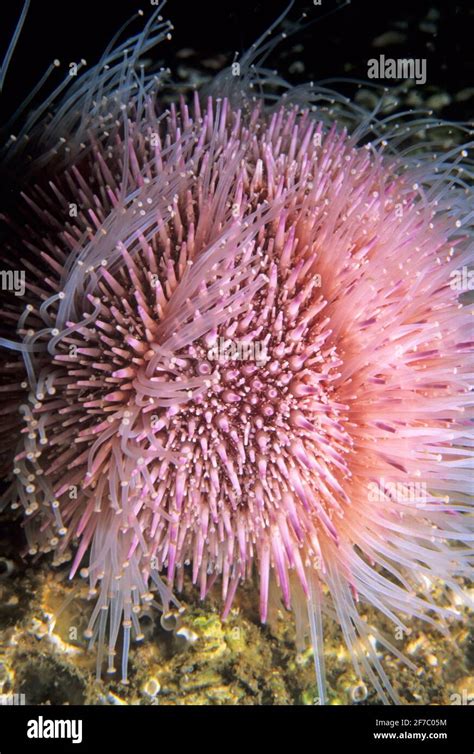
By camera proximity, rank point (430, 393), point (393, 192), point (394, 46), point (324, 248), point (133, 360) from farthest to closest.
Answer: point (394, 46), point (393, 192), point (430, 393), point (324, 248), point (133, 360)

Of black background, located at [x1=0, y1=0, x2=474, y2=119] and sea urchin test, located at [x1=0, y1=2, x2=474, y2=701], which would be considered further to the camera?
black background, located at [x1=0, y1=0, x2=474, y2=119]

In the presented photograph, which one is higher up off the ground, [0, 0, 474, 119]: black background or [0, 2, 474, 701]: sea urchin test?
[0, 0, 474, 119]: black background

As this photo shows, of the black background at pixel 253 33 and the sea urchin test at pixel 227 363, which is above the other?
the black background at pixel 253 33

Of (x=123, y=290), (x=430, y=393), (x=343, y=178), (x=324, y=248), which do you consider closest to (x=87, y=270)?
(x=123, y=290)

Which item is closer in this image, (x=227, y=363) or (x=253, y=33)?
(x=227, y=363)

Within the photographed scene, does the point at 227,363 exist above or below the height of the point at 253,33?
below

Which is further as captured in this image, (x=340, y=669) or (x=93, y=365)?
(x=340, y=669)

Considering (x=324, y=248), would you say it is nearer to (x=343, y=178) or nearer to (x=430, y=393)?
(x=343, y=178)

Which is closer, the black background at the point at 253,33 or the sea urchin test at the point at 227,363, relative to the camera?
the sea urchin test at the point at 227,363
